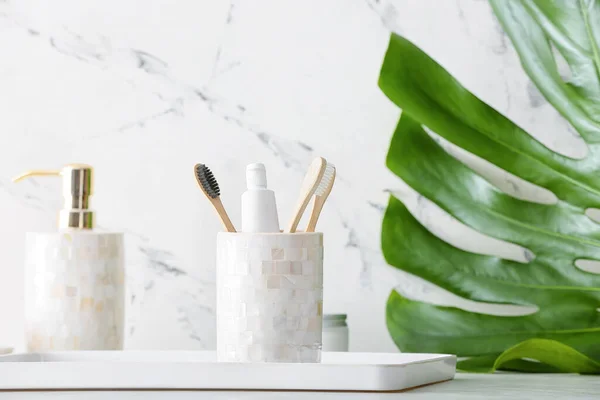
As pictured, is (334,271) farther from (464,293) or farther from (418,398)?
(418,398)

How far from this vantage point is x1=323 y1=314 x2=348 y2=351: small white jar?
37.1 inches

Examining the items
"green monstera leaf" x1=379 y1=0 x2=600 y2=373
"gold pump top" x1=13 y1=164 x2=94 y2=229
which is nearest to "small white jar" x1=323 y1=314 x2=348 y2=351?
"green monstera leaf" x1=379 y1=0 x2=600 y2=373

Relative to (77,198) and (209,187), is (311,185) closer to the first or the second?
(209,187)

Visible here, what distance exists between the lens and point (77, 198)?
0.94 meters

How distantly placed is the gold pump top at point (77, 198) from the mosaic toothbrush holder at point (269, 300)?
0.26 meters

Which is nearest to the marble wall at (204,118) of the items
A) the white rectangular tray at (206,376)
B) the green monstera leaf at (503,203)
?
the green monstera leaf at (503,203)

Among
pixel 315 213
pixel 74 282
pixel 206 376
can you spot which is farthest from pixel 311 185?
pixel 74 282

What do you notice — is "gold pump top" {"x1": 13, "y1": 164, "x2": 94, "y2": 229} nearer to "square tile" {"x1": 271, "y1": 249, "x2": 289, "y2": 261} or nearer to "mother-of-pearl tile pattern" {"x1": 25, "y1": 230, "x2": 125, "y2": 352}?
"mother-of-pearl tile pattern" {"x1": 25, "y1": 230, "x2": 125, "y2": 352}

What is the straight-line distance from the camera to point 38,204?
1131mm

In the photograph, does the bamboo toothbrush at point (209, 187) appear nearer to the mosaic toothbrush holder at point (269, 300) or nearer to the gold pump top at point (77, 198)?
the mosaic toothbrush holder at point (269, 300)

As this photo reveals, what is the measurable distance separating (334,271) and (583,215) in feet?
1.05

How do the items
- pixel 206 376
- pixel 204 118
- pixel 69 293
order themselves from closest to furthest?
pixel 206 376 < pixel 69 293 < pixel 204 118

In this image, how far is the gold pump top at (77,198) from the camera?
0.93m

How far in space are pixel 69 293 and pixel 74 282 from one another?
13mm
